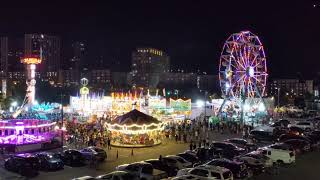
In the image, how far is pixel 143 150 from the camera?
27797 millimetres

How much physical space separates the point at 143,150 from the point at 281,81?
124m

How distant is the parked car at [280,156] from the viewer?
22.1m

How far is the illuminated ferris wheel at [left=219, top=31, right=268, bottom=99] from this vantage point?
4503 centimetres

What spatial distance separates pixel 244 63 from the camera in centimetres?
4556

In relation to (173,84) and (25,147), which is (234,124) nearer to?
(25,147)

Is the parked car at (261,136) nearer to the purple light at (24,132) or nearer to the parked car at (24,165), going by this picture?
the purple light at (24,132)

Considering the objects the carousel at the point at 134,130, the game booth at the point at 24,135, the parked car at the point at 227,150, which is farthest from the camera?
the carousel at the point at 134,130

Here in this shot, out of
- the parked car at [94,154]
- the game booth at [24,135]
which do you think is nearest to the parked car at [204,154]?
the parked car at [94,154]

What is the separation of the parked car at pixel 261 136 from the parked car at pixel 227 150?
7.61 metres

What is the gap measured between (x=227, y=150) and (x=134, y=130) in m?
7.87

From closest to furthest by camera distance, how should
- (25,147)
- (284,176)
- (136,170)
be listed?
(136,170) < (284,176) < (25,147)

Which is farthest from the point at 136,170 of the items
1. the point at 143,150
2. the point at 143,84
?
the point at 143,84

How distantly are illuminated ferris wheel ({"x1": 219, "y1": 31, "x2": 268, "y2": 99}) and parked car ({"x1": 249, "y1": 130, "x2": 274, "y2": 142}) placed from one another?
39.9 feet

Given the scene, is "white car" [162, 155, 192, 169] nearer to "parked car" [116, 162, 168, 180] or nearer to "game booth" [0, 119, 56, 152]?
"parked car" [116, 162, 168, 180]
